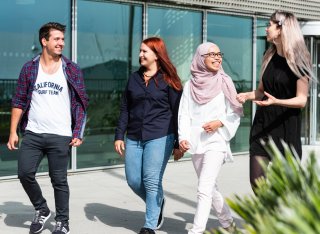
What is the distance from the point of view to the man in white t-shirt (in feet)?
20.9

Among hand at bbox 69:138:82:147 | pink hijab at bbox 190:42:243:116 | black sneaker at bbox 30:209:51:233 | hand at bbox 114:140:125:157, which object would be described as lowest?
black sneaker at bbox 30:209:51:233

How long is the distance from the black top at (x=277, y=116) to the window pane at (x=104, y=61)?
5536 mm

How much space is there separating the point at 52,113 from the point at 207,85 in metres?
1.31

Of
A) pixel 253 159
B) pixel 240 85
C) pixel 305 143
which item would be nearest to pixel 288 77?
pixel 253 159

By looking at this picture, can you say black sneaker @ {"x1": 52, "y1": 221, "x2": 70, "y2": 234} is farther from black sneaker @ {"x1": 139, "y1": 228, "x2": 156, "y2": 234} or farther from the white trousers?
the white trousers

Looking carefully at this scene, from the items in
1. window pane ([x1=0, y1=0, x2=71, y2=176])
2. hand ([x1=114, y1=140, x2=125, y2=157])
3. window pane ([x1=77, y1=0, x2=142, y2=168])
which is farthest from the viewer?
window pane ([x1=77, y1=0, x2=142, y2=168])

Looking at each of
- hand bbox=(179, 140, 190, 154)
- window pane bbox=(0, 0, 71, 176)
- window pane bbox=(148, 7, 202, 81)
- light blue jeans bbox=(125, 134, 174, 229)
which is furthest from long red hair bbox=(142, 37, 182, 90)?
window pane bbox=(148, 7, 202, 81)

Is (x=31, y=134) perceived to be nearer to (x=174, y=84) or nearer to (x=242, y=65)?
(x=174, y=84)

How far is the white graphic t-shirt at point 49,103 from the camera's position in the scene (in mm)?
6355

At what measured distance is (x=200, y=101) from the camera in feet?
20.5

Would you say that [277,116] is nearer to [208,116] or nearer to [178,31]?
[208,116]

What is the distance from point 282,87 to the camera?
5.78 meters

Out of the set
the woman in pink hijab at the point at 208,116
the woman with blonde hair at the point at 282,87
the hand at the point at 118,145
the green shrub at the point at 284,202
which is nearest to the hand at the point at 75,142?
the hand at the point at 118,145

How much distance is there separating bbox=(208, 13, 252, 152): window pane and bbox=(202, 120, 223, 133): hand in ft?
23.8
